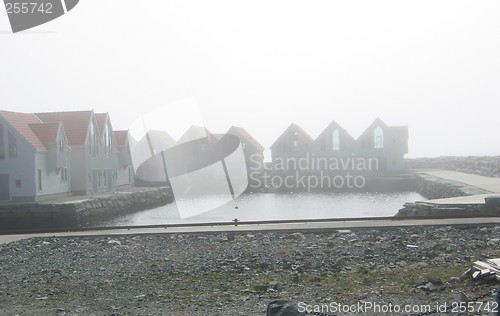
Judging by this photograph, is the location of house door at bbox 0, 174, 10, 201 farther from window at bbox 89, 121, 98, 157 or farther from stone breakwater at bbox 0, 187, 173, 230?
window at bbox 89, 121, 98, 157

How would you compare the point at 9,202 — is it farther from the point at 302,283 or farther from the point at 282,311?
the point at 282,311

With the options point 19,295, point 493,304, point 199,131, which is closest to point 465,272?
point 493,304

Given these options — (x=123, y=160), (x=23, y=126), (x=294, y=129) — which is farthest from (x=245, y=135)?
(x=23, y=126)

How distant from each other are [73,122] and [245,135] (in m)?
30.1

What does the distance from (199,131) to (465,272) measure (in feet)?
197

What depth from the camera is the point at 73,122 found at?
41562mm

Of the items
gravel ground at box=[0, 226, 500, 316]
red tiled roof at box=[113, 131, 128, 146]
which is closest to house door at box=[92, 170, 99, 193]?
red tiled roof at box=[113, 131, 128, 146]

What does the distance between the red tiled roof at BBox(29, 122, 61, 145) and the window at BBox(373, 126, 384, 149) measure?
1481 inches

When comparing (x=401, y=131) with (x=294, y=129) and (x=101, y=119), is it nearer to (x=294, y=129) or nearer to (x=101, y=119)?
(x=294, y=129)

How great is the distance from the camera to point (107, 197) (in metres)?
37.7

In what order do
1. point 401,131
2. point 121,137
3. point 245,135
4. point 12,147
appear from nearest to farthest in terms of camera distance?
point 12,147 < point 121,137 < point 401,131 < point 245,135

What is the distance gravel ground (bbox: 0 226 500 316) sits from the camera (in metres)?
8.54

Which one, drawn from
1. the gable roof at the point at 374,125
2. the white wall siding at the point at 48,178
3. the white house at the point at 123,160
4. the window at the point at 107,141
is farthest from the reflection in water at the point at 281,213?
the gable roof at the point at 374,125

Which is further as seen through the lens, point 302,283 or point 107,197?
point 107,197
